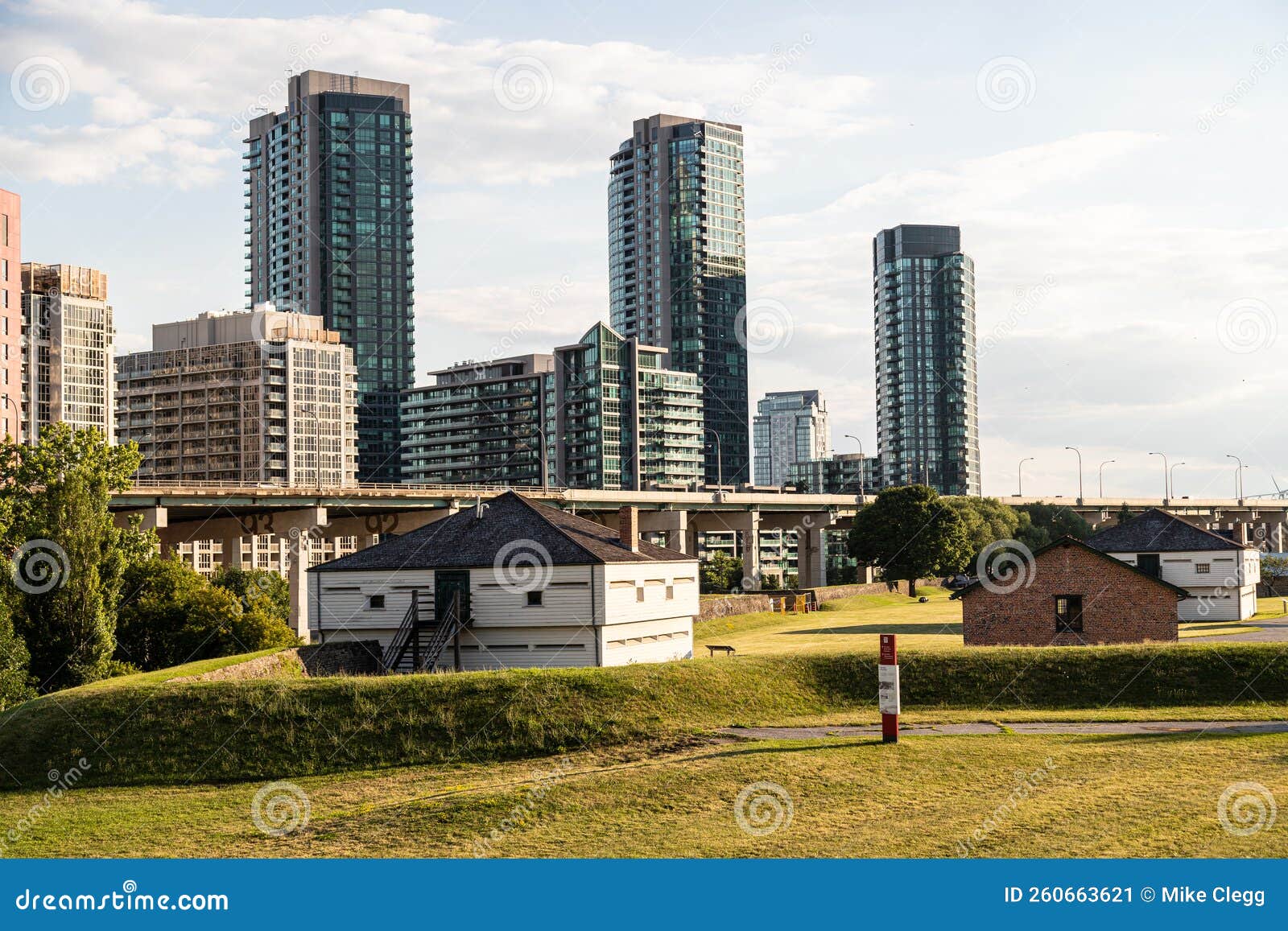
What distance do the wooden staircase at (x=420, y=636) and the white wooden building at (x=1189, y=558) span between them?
4032 centimetres

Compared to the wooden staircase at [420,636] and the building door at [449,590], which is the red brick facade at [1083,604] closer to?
the building door at [449,590]

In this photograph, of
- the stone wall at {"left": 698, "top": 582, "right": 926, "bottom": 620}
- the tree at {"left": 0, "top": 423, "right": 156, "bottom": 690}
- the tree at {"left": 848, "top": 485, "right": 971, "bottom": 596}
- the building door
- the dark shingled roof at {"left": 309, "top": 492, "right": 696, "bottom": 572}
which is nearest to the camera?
the tree at {"left": 0, "top": 423, "right": 156, "bottom": 690}

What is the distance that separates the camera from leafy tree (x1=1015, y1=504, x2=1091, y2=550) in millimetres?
157000

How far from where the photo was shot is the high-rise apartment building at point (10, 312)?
130m

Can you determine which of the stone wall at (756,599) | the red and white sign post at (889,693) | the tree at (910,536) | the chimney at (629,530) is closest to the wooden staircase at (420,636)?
the chimney at (629,530)

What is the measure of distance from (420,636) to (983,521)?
107 m

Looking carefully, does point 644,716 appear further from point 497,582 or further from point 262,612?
point 262,612

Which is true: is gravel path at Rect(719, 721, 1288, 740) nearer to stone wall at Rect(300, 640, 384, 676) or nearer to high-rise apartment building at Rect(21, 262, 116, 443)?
stone wall at Rect(300, 640, 384, 676)

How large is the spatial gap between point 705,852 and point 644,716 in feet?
37.1

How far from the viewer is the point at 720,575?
14262cm

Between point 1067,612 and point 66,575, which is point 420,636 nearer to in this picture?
point 66,575

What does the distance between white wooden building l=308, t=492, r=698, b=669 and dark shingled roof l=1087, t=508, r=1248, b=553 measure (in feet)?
105

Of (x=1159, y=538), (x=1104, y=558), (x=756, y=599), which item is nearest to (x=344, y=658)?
(x=1104, y=558)

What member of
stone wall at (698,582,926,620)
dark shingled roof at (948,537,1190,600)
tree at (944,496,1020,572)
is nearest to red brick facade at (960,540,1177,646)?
dark shingled roof at (948,537,1190,600)
